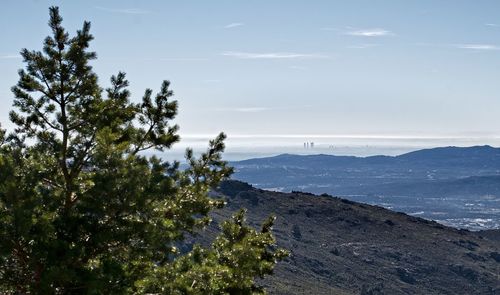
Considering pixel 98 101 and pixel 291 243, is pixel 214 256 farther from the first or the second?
pixel 291 243

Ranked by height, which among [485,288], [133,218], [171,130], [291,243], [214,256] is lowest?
[485,288]

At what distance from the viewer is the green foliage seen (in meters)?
14.5

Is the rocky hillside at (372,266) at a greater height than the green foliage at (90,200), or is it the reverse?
the green foliage at (90,200)

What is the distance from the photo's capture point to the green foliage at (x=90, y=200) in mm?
14484

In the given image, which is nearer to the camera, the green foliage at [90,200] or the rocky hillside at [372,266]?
the green foliage at [90,200]

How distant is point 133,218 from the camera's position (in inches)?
615

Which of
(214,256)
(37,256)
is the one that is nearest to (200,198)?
(214,256)

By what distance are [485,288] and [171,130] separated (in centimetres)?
16421

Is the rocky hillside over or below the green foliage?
below

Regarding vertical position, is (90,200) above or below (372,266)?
above

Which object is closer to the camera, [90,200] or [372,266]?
[90,200]

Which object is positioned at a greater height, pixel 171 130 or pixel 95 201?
pixel 171 130

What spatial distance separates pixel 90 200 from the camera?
15.4 meters

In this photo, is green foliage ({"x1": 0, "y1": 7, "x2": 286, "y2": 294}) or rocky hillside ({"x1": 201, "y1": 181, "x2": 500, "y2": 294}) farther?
rocky hillside ({"x1": 201, "y1": 181, "x2": 500, "y2": 294})
